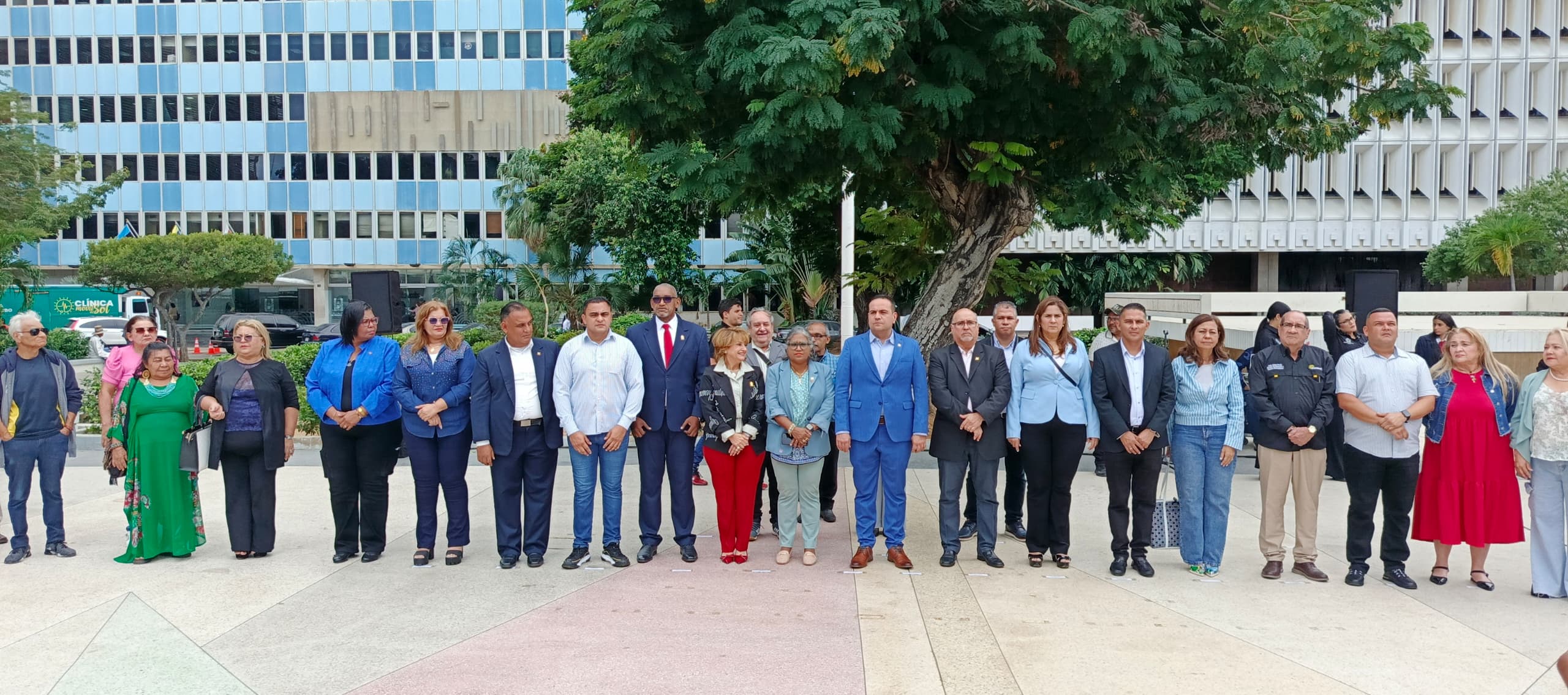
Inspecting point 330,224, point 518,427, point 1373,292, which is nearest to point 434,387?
point 518,427

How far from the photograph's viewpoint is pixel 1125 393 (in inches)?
293

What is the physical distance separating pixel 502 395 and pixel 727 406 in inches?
59.0

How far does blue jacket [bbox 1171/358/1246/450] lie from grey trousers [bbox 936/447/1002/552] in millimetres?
1282

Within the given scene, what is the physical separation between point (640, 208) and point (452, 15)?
1871 centimetres

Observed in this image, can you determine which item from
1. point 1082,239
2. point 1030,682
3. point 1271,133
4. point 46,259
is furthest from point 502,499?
point 46,259

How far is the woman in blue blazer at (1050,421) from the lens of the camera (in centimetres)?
763

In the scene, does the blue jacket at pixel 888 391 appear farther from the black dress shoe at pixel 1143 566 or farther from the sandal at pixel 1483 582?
the sandal at pixel 1483 582

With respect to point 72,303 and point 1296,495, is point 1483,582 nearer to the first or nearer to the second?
point 1296,495

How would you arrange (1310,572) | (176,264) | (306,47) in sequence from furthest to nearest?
(306,47), (176,264), (1310,572)

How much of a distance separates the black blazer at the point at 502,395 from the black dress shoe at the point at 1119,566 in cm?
377

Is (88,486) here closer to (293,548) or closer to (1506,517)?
(293,548)

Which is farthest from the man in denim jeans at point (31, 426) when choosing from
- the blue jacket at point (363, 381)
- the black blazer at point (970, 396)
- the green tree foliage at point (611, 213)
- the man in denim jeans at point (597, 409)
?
the green tree foliage at point (611, 213)

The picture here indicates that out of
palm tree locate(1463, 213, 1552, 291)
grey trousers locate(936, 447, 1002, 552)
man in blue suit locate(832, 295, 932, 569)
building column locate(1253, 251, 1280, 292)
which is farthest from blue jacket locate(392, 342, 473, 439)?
building column locate(1253, 251, 1280, 292)

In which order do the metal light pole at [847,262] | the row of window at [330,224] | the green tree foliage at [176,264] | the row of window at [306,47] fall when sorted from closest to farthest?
the metal light pole at [847,262], the green tree foliage at [176,264], the row of window at [306,47], the row of window at [330,224]
